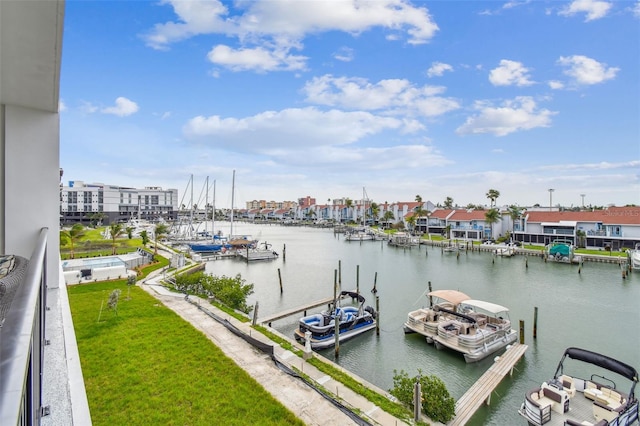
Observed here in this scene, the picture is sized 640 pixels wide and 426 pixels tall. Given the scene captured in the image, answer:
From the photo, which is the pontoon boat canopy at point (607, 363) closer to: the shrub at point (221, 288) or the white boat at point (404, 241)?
the shrub at point (221, 288)

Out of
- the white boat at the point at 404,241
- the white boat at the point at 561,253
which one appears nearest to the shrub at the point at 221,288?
the white boat at the point at 561,253

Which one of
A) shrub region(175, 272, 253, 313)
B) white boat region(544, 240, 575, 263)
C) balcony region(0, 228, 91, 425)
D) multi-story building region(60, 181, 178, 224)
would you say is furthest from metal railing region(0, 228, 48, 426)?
multi-story building region(60, 181, 178, 224)

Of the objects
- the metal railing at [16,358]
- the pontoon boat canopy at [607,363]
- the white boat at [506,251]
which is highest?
the metal railing at [16,358]

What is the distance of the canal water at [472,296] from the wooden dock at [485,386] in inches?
16.4

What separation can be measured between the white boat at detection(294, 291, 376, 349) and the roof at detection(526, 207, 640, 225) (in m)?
40.5

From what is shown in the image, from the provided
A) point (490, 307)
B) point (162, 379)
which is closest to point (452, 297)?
point (490, 307)

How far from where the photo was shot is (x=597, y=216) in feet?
140

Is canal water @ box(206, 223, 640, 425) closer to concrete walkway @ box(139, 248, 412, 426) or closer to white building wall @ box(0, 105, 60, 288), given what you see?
concrete walkway @ box(139, 248, 412, 426)

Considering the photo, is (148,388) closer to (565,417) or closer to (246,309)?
(246,309)

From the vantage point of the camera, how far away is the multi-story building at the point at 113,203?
7656 cm

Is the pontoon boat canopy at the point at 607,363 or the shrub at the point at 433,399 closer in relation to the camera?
the shrub at the point at 433,399

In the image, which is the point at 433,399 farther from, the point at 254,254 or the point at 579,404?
the point at 254,254

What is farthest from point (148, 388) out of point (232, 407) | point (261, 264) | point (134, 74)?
point (261, 264)

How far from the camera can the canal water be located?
12.1m
